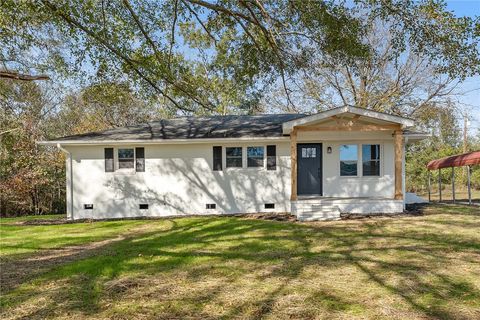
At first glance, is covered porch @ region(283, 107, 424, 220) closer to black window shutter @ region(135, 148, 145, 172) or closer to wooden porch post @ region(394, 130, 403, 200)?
wooden porch post @ region(394, 130, 403, 200)

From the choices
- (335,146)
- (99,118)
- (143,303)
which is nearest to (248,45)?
(335,146)

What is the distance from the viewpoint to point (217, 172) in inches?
497

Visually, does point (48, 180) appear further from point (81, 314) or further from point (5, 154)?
point (81, 314)

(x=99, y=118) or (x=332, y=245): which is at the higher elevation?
(x=99, y=118)

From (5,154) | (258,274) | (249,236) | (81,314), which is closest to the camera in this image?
(81,314)

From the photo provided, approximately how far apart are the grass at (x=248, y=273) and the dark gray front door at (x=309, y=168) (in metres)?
3.68

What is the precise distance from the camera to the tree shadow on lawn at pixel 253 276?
4.02m

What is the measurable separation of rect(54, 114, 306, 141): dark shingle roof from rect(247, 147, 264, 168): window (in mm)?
554

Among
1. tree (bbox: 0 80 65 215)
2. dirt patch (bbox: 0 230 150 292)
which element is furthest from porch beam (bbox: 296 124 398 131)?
tree (bbox: 0 80 65 215)

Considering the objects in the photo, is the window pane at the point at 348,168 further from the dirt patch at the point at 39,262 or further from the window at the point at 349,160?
the dirt patch at the point at 39,262

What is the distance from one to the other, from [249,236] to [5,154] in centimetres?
1564

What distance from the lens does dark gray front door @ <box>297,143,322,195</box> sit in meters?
12.9

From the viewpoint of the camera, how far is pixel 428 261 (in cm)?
588

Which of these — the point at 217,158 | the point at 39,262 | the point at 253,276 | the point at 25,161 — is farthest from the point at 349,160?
the point at 25,161
